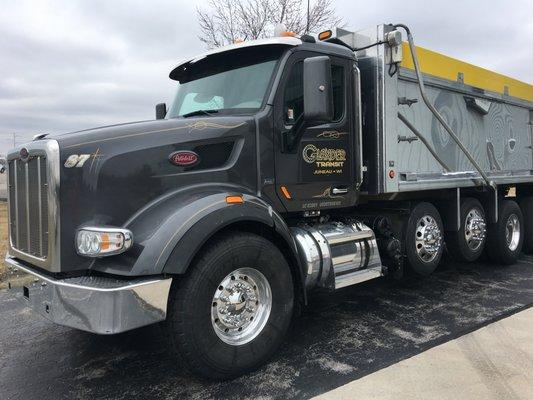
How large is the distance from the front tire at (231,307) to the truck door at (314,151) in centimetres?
75

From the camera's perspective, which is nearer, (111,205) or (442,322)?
(111,205)

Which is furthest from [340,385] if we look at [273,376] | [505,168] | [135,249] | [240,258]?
[505,168]

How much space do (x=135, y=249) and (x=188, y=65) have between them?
2.34 m

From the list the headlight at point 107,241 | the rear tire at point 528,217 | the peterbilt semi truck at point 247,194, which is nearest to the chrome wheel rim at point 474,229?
the peterbilt semi truck at point 247,194

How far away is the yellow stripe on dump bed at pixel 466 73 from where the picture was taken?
559 centimetres

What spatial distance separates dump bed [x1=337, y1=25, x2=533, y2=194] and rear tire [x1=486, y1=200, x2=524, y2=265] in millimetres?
474

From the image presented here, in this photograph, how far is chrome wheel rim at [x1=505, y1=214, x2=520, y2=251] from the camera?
7.53 meters

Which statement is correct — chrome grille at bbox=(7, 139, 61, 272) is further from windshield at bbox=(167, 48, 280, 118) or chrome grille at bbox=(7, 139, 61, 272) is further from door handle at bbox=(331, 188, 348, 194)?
door handle at bbox=(331, 188, 348, 194)

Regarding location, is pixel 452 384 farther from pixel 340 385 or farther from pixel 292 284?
pixel 292 284

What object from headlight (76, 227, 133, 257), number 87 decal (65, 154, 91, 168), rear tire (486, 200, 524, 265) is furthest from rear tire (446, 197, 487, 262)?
number 87 decal (65, 154, 91, 168)

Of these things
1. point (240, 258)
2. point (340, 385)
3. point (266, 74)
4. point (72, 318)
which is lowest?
point (340, 385)

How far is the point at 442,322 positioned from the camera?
4.68 m

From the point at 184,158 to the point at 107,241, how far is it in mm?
863

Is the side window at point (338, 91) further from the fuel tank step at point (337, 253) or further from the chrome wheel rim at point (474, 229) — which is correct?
the chrome wheel rim at point (474, 229)
